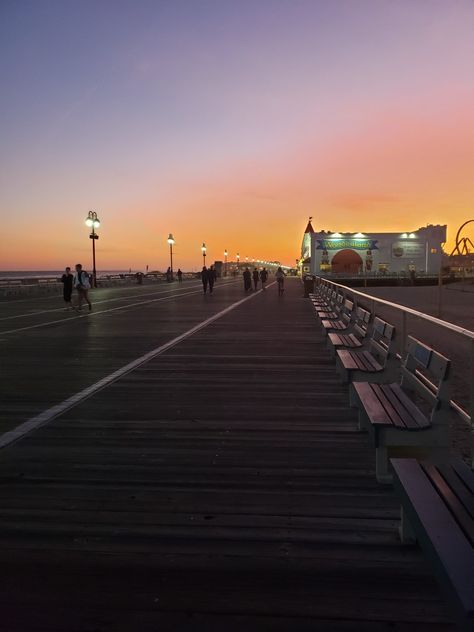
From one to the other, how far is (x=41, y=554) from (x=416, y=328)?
1317cm

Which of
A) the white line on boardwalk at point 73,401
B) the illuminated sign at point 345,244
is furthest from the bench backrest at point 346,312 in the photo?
the illuminated sign at point 345,244

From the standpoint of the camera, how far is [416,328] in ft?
47.9

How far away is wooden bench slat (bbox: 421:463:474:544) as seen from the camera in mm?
2341

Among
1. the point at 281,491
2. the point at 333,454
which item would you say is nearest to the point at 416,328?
the point at 333,454

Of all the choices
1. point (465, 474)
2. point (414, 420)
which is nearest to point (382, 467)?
point (414, 420)

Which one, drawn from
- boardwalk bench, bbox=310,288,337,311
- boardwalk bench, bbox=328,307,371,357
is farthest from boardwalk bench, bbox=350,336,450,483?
boardwalk bench, bbox=310,288,337,311

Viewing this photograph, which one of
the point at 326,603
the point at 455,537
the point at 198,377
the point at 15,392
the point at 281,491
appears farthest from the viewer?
the point at 198,377

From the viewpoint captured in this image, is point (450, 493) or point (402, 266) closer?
point (450, 493)

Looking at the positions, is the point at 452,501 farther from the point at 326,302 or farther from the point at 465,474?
the point at 326,302

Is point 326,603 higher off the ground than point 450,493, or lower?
lower

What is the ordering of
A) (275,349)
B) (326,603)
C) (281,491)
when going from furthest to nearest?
(275,349), (281,491), (326,603)

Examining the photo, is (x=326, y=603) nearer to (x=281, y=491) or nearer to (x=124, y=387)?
(x=281, y=491)

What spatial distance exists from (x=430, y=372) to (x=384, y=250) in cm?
7990

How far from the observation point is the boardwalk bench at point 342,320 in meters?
10.2
